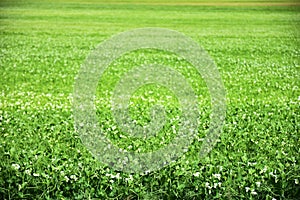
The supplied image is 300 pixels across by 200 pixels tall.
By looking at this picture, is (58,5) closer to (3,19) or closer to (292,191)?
(3,19)

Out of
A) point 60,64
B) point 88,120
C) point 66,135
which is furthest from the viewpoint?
point 60,64

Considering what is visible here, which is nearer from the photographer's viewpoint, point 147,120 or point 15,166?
point 15,166

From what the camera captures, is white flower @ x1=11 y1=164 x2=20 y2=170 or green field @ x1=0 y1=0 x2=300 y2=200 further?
white flower @ x1=11 y1=164 x2=20 y2=170

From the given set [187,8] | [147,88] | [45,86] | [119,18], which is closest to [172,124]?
[147,88]

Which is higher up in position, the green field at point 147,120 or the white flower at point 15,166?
the white flower at point 15,166

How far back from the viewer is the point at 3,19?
3488 centimetres

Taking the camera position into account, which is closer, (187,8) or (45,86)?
(45,86)

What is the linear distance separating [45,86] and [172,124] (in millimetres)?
6570

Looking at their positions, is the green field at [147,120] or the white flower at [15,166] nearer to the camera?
the green field at [147,120]

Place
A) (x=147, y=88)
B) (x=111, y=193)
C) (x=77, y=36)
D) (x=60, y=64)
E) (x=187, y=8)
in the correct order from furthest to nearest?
(x=187, y=8), (x=77, y=36), (x=60, y=64), (x=147, y=88), (x=111, y=193)

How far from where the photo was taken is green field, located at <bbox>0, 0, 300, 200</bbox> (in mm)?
6598

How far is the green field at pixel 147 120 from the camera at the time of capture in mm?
6598

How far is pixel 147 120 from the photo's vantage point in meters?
9.46

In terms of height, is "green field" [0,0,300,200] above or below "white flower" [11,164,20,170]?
below
